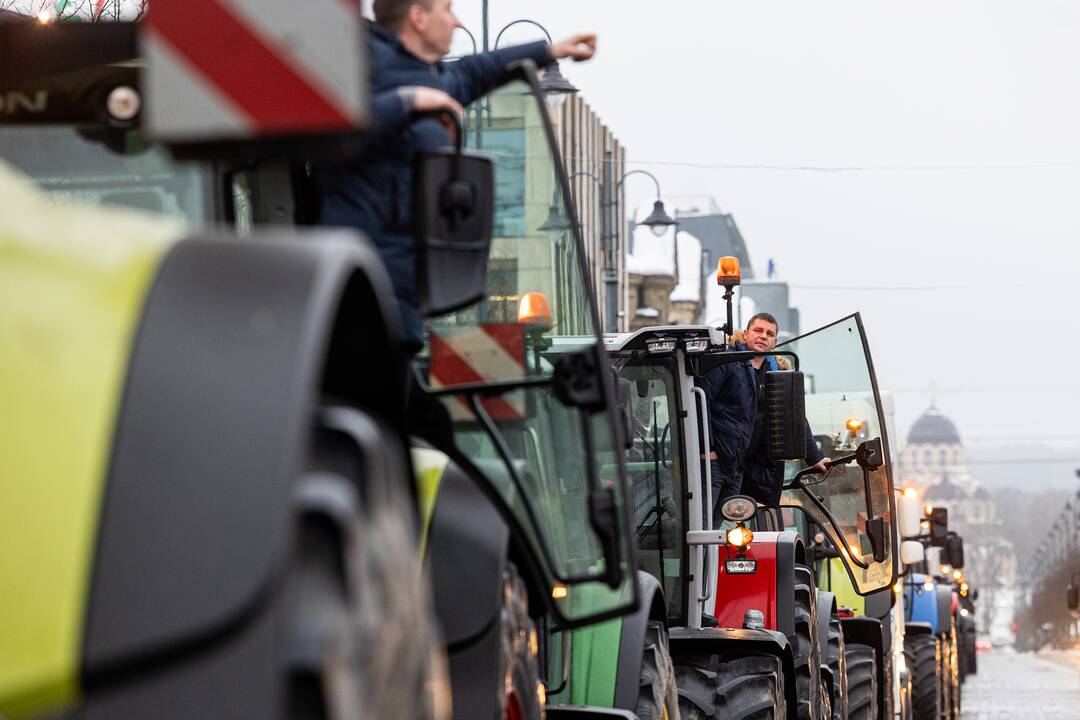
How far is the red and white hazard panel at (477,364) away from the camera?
493 cm

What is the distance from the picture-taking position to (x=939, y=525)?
2331cm

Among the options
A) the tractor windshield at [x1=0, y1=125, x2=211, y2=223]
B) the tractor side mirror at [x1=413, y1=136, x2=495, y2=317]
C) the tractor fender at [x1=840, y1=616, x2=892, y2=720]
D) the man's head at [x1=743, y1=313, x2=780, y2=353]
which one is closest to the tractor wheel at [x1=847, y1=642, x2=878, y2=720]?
the tractor fender at [x1=840, y1=616, x2=892, y2=720]

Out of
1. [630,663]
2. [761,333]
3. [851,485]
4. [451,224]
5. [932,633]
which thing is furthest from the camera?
[932,633]

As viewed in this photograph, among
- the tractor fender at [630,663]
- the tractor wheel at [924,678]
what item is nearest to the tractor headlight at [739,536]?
the tractor fender at [630,663]

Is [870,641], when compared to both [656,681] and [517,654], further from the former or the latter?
[517,654]

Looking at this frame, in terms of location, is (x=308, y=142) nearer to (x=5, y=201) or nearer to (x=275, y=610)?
(x=5, y=201)

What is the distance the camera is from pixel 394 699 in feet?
9.37

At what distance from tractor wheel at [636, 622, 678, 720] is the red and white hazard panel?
2395 millimetres

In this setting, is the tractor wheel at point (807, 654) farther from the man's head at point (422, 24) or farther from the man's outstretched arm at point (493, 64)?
the man's head at point (422, 24)

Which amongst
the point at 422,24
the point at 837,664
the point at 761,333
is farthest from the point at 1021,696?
the point at 422,24

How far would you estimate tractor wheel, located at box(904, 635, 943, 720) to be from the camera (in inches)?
824

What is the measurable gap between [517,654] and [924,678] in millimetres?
16777

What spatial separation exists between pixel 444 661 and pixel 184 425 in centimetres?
194

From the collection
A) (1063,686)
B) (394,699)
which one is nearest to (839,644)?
(394,699)
